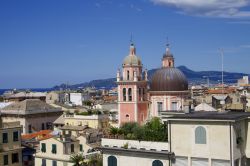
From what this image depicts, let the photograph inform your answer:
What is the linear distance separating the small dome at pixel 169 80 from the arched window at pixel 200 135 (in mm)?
33827

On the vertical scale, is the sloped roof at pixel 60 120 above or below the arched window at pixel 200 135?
below

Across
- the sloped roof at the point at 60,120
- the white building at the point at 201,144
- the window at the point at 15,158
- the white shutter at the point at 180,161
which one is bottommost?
the window at the point at 15,158

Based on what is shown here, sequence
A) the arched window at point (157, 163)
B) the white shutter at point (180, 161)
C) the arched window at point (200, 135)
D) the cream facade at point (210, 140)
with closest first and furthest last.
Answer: the cream facade at point (210, 140) < the arched window at point (200, 135) < the white shutter at point (180, 161) < the arched window at point (157, 163)

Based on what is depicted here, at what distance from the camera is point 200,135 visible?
33781 mm

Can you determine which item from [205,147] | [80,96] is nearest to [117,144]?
[205,147]

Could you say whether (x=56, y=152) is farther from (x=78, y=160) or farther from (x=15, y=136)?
(x=15, y=136)

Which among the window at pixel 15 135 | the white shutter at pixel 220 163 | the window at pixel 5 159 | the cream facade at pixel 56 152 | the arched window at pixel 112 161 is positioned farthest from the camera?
the window at pixel 15 135

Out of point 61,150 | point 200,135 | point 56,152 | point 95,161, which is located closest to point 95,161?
point 95,161

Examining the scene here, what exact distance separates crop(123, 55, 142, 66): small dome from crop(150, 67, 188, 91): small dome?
13.3 ft

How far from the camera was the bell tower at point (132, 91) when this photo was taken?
7050cm

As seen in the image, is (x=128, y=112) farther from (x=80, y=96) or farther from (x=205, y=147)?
(x=80, y=96)

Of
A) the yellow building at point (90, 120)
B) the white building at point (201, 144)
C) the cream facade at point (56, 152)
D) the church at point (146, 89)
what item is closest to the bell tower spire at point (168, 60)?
the church at point (146, 89)

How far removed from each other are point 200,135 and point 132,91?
3727 cm

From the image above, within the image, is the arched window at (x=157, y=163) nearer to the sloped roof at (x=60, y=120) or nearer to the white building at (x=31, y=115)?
the sloped roof at (x=60, y=120)
